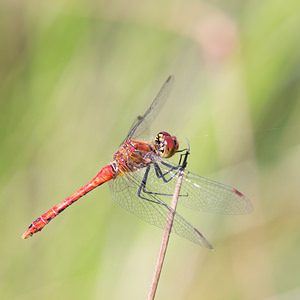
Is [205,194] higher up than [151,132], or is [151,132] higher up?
[151,132]

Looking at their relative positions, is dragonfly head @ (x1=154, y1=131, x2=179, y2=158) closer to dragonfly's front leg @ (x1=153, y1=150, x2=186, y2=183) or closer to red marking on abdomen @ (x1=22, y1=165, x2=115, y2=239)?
dragonfly's front leg @ (x1=153, y1=150, x2=186, y2=183)

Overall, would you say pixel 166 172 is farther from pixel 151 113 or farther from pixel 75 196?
pixel 75 196

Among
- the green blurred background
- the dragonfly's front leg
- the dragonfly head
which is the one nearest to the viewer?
the dragonfly's front leg

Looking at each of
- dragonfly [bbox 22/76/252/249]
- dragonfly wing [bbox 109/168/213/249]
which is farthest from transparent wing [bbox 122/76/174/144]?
dragonfly wing [bbox 109/168/213/249]

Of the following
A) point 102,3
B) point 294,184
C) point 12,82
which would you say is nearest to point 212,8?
→ point 102,3

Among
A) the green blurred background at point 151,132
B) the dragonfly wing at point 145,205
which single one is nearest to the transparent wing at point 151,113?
the green blurred background at point 151,132

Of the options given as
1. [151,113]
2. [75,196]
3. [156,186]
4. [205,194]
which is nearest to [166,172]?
[156,186]

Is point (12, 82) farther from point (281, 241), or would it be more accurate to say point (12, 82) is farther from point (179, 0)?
point (281, 241)
